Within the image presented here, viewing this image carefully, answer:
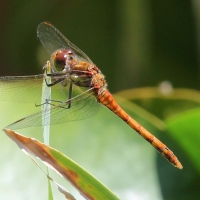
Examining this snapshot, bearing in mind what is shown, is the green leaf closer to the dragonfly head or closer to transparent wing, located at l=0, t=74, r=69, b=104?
transparent wing, located at l=0, t=74, r=69, b=104

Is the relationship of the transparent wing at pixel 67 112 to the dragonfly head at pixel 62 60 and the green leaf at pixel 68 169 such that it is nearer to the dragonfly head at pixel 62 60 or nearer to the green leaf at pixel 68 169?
the dragonfly head at pixel 62 60

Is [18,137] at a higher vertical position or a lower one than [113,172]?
higher

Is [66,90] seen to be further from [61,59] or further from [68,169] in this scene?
[68,169]

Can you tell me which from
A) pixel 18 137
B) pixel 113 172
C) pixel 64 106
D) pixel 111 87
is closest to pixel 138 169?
pixel 113 172

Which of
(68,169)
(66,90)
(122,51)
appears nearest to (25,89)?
(66,90)

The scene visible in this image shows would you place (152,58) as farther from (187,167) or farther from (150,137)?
(187,167)

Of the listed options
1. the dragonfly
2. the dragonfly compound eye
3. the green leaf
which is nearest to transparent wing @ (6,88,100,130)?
the dragonfly
